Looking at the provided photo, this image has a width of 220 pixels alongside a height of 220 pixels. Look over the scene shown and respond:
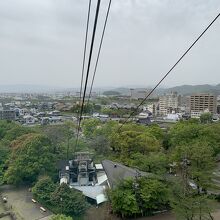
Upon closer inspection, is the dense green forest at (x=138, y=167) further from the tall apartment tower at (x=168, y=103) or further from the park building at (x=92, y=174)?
the tall apartment tower at (x=168, y=103)

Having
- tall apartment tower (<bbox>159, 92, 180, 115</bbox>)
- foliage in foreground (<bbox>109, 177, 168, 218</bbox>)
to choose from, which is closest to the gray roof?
foliage in foreground (<bbox>109, 177, 168, 218</bbox>)

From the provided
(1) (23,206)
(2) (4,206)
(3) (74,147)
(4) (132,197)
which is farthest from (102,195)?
(3) (74,147)

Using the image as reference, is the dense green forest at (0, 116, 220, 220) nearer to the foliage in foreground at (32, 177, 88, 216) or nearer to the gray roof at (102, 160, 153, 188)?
the foliage in foreground at (32, 177, 88, 216)

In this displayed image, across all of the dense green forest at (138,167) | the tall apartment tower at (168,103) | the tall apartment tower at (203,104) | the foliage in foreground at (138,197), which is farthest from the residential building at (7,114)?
the foliage in foreground at (138,197)

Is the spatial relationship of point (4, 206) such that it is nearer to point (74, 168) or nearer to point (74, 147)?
point (74, 168)

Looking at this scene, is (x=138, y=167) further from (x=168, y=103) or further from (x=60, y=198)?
(x=168, y=103)

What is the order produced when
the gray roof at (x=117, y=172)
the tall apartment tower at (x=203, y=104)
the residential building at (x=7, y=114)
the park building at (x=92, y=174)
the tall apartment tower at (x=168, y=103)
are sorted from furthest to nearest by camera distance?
1. the tall apartment tower at (x=168, y=103)
2. the tall apartment tower at (x=203, y=104)
3. the residential building at (x=7, y=114)
4. the park building at (x=92, y=174)
5. the gray roof at (x=117, y=172)
